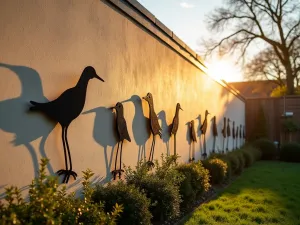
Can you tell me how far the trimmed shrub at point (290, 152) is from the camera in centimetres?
1781

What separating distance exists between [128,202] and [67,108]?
1296 millimetres

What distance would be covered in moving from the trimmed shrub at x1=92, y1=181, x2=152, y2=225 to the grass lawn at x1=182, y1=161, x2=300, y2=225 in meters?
1.60

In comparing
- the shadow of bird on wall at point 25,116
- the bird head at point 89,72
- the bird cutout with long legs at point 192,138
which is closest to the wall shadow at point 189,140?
the bird cutout with long legs at point 192,138

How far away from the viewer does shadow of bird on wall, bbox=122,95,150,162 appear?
616 cm

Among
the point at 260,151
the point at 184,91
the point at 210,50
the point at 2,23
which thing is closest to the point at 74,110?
the point at 2,23

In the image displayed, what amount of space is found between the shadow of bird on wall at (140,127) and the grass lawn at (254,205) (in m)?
1.41

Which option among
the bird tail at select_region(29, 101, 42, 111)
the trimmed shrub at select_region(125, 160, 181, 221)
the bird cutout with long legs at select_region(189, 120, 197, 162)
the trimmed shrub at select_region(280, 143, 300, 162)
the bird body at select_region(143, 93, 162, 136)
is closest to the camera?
the bird tail at select_region(29, 101, 42, 111)

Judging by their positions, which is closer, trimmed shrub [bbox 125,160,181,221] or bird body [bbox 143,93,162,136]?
trimmed shrub [bbox 125,160,181,221]

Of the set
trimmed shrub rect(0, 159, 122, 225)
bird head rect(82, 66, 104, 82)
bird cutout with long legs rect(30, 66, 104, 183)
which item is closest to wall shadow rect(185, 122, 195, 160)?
bird head rect(82, 66, 104, 82)

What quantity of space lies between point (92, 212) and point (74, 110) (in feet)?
4.95

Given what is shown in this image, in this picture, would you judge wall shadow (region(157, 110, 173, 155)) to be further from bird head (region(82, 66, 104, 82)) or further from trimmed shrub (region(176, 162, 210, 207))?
bird head (region(82, 66, 104, 82))

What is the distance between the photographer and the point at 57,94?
4070mm

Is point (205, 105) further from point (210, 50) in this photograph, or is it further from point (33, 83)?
point (210, 50)

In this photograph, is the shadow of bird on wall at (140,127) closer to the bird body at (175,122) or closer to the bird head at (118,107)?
the bird head at (118,107)
